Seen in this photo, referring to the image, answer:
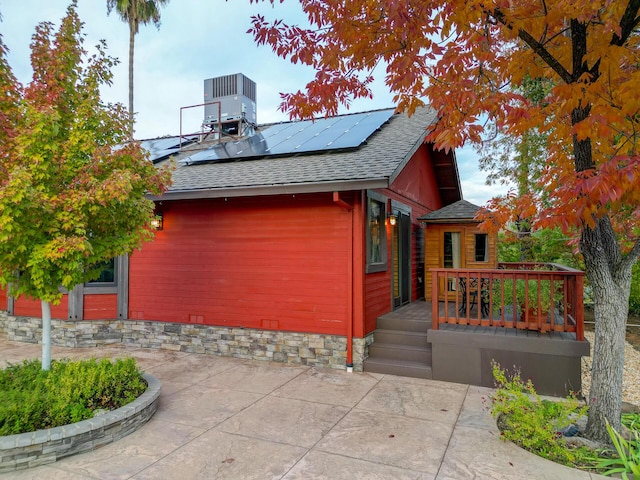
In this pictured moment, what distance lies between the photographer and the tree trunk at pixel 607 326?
3.52m

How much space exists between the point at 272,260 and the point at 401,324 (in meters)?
2.38

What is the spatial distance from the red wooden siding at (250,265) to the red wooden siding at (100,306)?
369 mm

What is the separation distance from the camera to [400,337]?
6176 millimetres

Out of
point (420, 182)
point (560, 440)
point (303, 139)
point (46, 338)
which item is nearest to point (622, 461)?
point (560, 440)

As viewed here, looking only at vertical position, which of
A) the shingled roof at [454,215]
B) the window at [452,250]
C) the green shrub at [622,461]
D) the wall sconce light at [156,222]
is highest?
the shingled roof at [454,215]

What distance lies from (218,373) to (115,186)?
10.3 ft

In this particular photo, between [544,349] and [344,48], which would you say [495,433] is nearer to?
[544,349]

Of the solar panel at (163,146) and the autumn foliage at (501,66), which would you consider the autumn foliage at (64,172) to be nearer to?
the autumn foliage at (501,66)

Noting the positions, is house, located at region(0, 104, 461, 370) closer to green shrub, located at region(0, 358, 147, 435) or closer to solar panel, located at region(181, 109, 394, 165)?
solar panel, located at region(181, 109, 394, 165)

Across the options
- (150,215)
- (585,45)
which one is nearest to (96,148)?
(150,215)

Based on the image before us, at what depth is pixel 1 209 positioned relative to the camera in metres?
3.54

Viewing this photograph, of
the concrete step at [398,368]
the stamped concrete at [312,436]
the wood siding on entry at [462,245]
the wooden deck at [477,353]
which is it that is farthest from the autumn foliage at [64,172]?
the wood siding on entry at [462,245]

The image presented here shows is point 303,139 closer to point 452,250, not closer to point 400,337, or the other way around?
point 452,250

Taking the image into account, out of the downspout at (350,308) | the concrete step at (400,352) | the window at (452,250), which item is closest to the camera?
the concrete step at (400,352)
